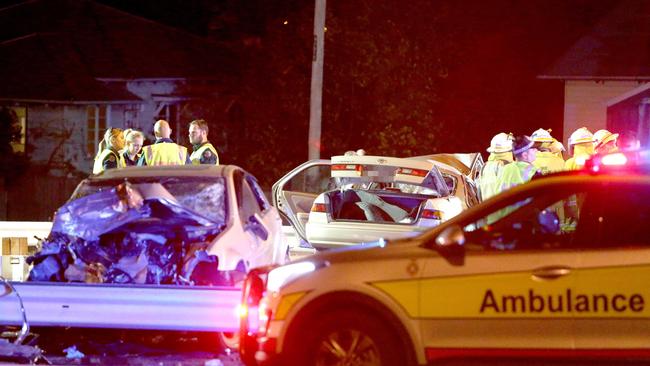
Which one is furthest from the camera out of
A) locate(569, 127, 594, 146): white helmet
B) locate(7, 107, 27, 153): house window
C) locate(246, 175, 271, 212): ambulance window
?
locate(7, 107, 27, 153): house window

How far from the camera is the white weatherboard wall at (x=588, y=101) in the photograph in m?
25.6

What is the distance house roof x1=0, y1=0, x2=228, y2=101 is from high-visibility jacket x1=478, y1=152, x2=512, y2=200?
65.7 ft

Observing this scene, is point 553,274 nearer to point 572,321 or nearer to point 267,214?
point 572,321

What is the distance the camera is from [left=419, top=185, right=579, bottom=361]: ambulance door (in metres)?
6.20

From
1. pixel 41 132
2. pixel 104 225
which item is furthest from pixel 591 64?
pixel 104 225

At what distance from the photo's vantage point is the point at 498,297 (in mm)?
6238

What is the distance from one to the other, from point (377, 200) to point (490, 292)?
657 cm

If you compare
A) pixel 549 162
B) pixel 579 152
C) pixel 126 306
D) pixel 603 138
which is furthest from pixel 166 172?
pixel 603 138

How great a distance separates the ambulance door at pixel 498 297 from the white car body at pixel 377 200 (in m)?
5.14

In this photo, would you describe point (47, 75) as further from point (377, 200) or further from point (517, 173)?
point (517, 173)

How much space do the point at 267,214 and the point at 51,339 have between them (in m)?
2.29

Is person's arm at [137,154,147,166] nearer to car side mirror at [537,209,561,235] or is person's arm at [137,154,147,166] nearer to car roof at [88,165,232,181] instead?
car roof at [88,165,232,181]

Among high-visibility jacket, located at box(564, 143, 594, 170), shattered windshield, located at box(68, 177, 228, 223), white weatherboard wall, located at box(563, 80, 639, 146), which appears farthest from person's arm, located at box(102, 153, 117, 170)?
white weatherboard wall, located at box(563, 80, 639, 146)

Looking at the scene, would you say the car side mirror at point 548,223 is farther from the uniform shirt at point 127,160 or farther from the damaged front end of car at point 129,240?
the uniform shirt at point 127,160
